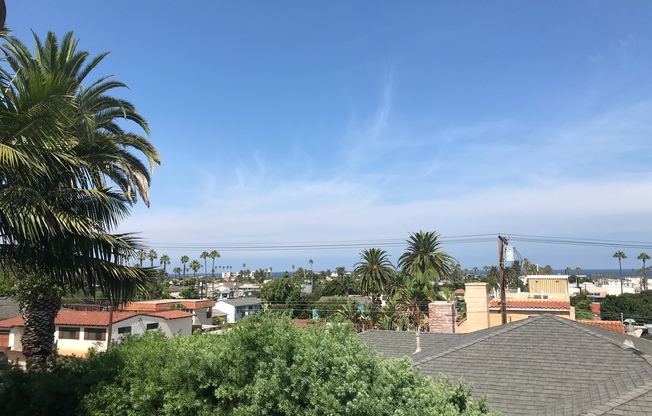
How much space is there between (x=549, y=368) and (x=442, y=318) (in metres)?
8.38

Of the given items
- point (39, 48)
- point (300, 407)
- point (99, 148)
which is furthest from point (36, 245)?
point (39, 48)

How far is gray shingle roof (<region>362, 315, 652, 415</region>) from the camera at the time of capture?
788 cm

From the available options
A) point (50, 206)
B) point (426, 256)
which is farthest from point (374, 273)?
point (50, 206)

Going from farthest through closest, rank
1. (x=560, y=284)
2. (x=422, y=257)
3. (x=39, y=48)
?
(x=422, y=257) < (x=560, y=284) < (x=39, y=48)

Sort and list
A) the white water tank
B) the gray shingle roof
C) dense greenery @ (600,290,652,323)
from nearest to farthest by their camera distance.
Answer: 1. the gray shingle roof
2. the white water tank
3. dense greenery @ (600,290,652,323)

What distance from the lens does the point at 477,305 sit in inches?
886

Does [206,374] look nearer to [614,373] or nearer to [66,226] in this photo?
[66,226]

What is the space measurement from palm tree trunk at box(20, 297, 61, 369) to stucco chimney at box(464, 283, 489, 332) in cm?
1737

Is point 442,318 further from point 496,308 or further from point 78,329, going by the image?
point 78,329

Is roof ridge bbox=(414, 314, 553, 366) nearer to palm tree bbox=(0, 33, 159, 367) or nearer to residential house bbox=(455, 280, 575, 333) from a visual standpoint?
residential house bbox=(455, 280, 575, 333)

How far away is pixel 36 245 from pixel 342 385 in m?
5.83

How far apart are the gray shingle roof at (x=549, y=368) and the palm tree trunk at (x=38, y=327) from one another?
8507 millimetres

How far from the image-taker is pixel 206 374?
5926 millimetres

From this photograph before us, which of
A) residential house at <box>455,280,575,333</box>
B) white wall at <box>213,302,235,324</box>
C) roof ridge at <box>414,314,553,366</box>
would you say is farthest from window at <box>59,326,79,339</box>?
white wall at <box>213,302,235,324</box>
